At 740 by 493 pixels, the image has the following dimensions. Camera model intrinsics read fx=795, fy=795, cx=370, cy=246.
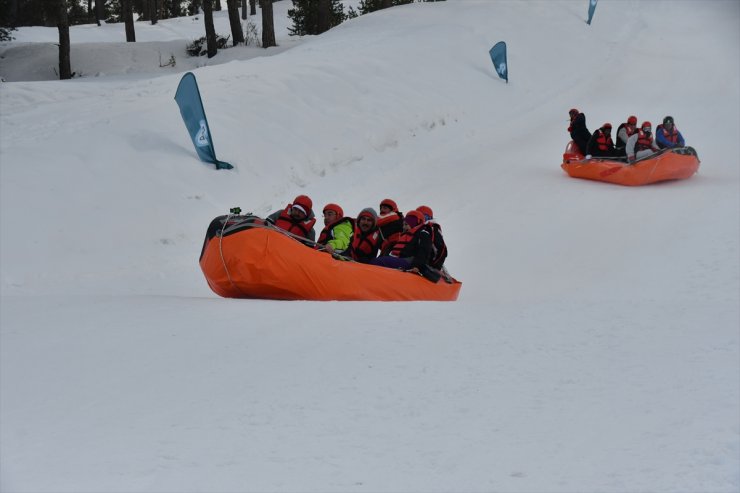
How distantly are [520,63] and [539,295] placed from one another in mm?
15079

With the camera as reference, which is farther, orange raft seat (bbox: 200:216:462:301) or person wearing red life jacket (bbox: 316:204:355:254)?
person wearing red life jacket (bbox: 316:204:355:254)

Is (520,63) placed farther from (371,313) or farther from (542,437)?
(542,437)

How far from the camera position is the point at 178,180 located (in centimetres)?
1130

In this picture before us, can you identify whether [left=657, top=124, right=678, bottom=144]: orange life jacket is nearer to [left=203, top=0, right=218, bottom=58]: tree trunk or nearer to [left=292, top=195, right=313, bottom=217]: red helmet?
[left=292, top=195, right=313, bottom=217]: red helmet

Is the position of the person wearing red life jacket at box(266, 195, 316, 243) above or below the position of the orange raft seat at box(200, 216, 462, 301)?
above

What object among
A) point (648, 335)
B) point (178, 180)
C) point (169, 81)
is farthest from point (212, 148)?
point (648, 335)

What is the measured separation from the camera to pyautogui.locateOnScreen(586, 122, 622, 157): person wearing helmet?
13.1m

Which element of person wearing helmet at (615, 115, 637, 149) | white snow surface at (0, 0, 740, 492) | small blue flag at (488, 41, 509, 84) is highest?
small blue flag at (488, 41, 509, 84)

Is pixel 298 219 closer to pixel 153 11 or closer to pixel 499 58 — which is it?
pixel 499 58

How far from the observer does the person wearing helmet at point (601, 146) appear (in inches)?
514

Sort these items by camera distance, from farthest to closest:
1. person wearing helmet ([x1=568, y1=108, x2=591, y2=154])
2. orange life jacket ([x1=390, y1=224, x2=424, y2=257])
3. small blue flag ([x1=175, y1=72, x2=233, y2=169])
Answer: person wearing helmet ([x1=568, y1=108, x2=591, y2=154]) < small blue flag ([x1=175, y1=72, x2=233, y2=169]) < orange life jacket ([x1=390, y1=224, x2=424, y2=257])

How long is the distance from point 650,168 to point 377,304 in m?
7.24

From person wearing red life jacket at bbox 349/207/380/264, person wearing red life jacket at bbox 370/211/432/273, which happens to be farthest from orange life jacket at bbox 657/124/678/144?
person wearing red life jacket at bbox 349/207/380/264

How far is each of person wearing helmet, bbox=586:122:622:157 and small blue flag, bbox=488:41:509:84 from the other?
22.6ft
